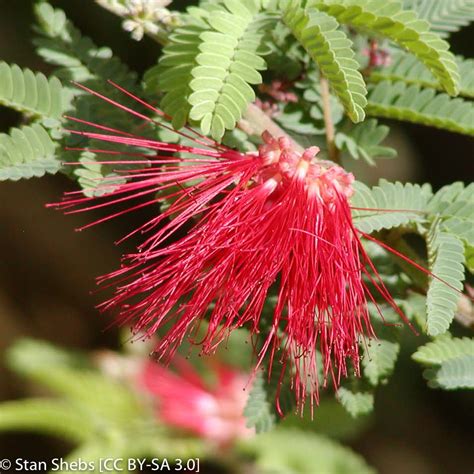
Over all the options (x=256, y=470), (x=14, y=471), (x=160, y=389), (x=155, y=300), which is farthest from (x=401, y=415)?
(x=155, y=300)

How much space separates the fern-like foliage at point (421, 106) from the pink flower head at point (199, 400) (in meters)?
0.93

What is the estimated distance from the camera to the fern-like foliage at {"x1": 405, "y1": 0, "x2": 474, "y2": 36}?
132 centimetres

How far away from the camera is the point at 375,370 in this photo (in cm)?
117

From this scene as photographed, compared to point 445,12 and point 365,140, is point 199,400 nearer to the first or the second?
point 365,140

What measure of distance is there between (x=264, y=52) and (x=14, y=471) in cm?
203

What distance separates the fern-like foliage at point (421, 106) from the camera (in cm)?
119

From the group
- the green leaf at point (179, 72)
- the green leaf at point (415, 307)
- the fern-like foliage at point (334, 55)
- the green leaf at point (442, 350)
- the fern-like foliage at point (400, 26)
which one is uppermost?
the fern-like foliage at point (400, 26)

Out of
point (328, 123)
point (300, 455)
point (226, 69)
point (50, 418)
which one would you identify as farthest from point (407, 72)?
point (50, 418)

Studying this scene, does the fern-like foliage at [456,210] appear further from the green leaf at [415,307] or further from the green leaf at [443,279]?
the green leaf at [415,307]

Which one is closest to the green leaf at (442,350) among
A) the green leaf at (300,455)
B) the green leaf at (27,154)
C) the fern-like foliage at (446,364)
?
the fern-like foliage at (446,364)

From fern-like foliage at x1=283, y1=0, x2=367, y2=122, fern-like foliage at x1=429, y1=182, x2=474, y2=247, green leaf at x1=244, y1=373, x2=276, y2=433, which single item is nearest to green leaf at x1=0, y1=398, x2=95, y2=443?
green leaf at x1=244, y1=373, x2=276, y2=433

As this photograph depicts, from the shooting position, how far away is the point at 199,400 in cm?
201

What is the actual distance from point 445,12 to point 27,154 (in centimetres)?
71

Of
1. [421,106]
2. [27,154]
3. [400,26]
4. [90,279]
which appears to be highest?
[400,26]
